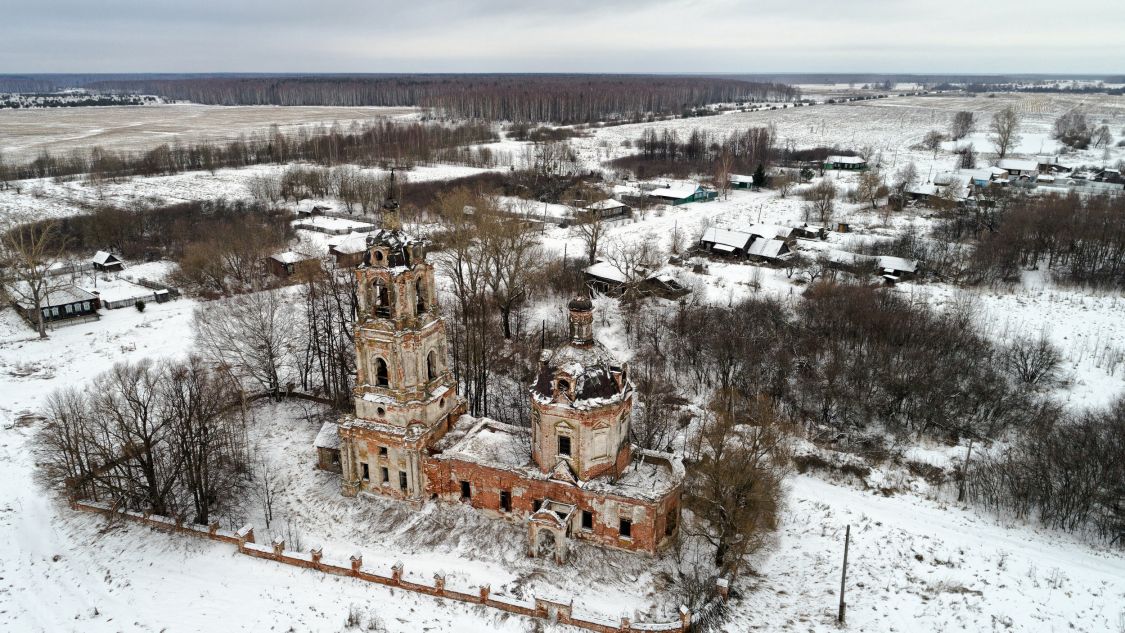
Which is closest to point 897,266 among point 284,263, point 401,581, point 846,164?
point 401,581

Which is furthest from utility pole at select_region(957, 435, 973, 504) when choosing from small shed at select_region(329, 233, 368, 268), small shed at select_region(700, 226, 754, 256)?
small shed at select_region(329, 233, 368, 268)

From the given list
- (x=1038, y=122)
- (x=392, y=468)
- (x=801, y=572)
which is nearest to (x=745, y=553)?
(x=801, y=572)

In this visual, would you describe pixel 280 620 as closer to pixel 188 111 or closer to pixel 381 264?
pixel 381 264

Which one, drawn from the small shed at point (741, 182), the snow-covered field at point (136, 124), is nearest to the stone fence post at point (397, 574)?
the small shed at point (741, 182)

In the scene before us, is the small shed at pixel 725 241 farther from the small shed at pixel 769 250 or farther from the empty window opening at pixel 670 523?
the empty window opening at pixel 670 523

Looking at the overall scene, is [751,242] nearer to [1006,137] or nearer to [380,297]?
[380,297]

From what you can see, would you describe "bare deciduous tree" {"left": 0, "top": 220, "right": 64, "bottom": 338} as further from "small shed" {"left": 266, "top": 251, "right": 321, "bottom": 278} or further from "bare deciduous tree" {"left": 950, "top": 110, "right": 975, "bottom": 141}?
"bare deciduous tree" {"left": 950, "top": 110, "right": 975, "bottom": 141}
